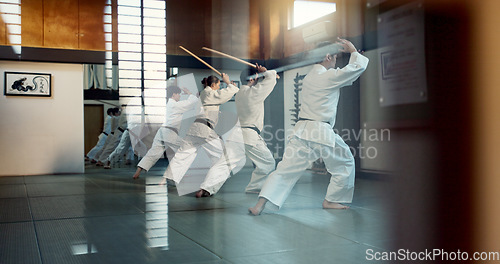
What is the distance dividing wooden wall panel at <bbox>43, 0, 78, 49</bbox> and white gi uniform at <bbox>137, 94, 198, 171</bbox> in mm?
1406

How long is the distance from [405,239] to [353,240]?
1.63 m

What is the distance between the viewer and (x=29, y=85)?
607 centimetres

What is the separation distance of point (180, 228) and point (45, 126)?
4579 millimetres

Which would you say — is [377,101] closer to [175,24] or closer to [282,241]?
[282,241]

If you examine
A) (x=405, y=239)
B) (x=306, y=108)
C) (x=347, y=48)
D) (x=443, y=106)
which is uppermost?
(x=347, y=48)

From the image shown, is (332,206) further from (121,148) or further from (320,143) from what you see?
(121,148)

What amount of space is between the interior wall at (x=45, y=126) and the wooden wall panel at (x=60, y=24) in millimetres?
492

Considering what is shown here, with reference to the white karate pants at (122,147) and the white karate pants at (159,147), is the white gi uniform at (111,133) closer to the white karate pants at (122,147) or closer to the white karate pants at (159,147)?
the white karate pants at (122,147)

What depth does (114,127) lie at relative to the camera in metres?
7.72

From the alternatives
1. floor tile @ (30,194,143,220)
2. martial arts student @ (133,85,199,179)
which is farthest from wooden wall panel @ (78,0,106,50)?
floor tile @ (30,194,143,220)

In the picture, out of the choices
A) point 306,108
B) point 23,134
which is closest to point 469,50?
point 306,108

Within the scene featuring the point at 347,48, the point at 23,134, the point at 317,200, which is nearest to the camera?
the point at 347,48

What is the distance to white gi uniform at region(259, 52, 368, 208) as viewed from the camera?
2.70 meters

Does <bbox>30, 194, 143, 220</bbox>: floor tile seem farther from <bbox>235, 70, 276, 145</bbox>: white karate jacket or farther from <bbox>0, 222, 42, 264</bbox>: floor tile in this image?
<bbox>235, 70, 276, 145</bbox>: white karate jacket
